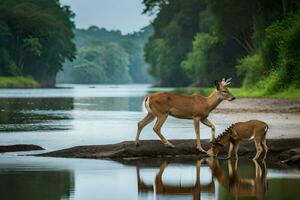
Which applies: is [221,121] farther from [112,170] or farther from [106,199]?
[106,199]

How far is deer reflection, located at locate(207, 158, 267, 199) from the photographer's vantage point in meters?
13.6

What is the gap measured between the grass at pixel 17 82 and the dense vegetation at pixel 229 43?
1851 centimetres

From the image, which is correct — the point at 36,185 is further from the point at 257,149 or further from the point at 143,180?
the point at 257,149

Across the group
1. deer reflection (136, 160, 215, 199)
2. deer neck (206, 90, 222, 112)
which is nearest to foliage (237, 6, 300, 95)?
deer neck (206, 90, 222, 112)

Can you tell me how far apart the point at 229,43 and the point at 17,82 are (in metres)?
42.0

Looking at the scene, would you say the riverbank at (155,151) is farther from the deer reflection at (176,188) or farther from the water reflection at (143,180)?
the deer reflection at (176,188)

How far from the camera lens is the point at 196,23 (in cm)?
12162

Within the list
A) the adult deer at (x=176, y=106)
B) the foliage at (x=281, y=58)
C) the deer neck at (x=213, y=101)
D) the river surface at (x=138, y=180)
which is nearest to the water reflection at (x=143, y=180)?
the river surface at (x=138, y=180)

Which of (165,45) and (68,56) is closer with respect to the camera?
(165,45)

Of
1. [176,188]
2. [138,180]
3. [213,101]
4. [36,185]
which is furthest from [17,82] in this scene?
[176,188]

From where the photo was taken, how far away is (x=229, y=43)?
9519 cm

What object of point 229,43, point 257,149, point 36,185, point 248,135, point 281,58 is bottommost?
point 36,185

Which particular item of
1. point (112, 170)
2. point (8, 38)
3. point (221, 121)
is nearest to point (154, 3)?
point (8, 38)

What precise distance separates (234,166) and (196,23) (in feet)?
344
